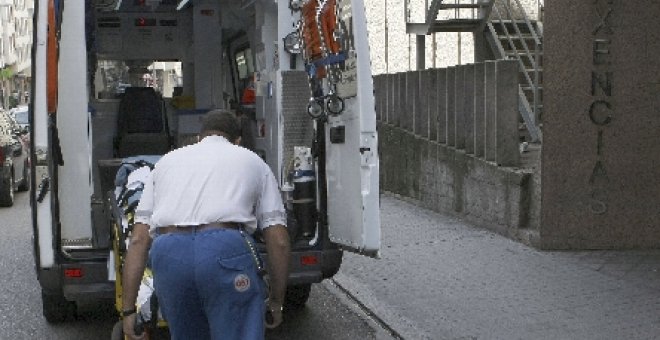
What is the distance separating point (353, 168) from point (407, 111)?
8.74m

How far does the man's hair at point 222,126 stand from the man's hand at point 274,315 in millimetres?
795

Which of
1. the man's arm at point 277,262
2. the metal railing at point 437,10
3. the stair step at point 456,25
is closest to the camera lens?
the man's arm at point 277,262

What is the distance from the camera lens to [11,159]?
17969 millimetres

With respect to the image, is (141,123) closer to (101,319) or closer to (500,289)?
(101,319)

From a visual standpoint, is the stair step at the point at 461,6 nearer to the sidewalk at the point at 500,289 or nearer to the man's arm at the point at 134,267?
the sidewalk at the point at 500,289

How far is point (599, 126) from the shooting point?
10.4 m

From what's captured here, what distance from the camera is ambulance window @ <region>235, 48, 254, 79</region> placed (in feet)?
35.0

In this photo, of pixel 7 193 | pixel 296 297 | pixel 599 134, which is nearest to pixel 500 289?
pixel 296 297

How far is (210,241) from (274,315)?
0.59 m

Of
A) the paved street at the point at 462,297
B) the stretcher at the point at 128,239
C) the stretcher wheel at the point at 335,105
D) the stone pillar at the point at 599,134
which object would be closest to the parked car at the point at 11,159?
the paved street at the point at 462,297

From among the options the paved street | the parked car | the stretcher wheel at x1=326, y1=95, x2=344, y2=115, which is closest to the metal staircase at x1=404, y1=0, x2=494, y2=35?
the paved street

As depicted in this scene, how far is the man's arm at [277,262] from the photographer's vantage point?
194 inches

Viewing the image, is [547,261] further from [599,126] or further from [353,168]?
[353,168]

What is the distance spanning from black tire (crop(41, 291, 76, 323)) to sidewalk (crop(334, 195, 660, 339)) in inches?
89.6
